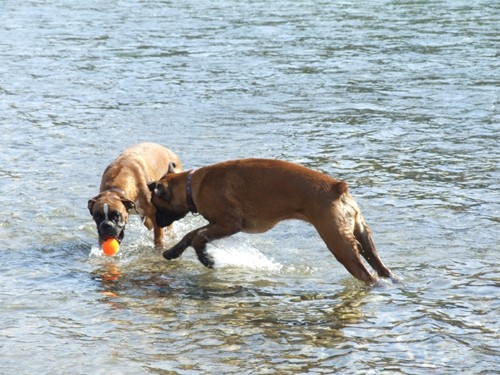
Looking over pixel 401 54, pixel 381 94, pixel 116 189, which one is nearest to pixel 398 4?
pixel 401 54

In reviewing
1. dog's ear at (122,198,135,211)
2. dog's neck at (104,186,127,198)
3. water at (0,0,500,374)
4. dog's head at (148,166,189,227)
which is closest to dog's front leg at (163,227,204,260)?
water at (0,0,500,374)

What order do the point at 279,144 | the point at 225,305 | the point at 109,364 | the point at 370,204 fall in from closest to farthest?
1. the point at 109,364
2. the point at 225,305
3. the point at 370,204
4. the point at 279,144

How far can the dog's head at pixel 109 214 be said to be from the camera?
9.47 meters

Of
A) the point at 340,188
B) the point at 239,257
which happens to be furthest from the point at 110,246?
the point at 340,188

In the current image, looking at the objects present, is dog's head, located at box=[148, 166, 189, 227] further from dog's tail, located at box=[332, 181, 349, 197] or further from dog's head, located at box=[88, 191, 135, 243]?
dog's tail, located at box=[332, 181, 349, 197]

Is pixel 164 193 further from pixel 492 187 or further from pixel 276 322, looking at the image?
pixel 492 187

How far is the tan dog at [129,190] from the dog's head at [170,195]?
0.25m

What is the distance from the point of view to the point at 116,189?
9.86 meters

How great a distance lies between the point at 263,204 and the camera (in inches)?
360

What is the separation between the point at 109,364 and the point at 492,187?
5918 millimetres

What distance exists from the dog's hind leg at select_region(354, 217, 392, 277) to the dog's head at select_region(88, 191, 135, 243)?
2205mm

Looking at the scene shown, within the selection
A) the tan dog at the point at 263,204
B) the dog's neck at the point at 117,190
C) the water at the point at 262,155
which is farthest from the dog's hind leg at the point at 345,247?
the dog's neck at the point at 117,190

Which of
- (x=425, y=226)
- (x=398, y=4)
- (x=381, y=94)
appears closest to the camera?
(x=425, y=226)

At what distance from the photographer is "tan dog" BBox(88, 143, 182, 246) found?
374 inches
